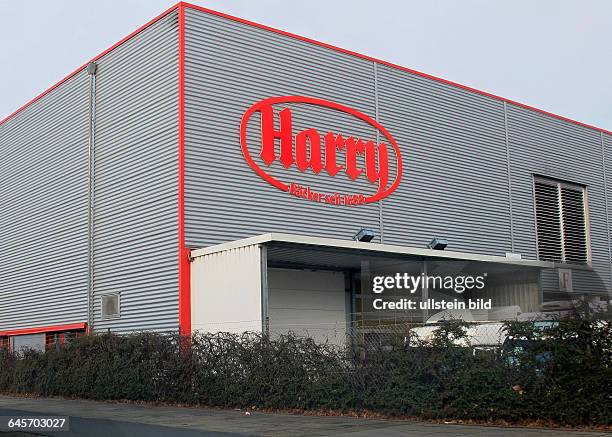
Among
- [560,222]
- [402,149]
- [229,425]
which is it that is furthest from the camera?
[560,222]

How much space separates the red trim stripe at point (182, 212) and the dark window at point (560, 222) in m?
16.2

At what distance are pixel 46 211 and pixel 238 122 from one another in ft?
32.5

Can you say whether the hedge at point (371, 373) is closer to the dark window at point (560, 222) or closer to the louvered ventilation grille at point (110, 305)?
the louvered ventilation grille at point (110, 305)

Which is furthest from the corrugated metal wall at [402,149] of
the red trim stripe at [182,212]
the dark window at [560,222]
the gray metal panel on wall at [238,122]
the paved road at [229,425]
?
the paved road at [229,425]

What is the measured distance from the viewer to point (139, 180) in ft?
81.7

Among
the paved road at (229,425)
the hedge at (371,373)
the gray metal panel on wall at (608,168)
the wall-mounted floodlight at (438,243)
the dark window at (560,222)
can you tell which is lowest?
the paved road at (229,425)

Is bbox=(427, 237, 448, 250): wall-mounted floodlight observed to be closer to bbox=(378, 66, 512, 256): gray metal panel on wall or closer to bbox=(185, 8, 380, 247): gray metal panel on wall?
bbox=(378, 66, 512, 256): gray metal panel on wall

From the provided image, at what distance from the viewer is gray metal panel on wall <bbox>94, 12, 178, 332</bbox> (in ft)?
76.3

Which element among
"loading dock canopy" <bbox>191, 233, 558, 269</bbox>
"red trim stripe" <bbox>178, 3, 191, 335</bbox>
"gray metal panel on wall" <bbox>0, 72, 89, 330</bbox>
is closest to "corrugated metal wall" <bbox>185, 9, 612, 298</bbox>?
"red trim stripe" <bbox>178, 3, 191, 335</bbox>

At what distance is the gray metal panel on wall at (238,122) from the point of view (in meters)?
23.3

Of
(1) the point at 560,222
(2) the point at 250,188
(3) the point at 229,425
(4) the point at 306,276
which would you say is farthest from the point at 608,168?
(3) the point at 229,425

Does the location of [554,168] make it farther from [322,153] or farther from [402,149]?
[322,153]

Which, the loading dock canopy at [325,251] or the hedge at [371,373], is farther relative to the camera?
the loading dock canopy at [325,251]

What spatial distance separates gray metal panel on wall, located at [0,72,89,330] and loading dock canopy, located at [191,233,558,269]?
293 inches
